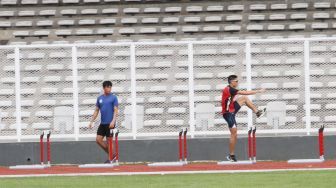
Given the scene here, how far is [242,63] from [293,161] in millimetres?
2462

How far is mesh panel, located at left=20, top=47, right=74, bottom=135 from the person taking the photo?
2577 cm

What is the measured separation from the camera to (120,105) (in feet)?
85.4

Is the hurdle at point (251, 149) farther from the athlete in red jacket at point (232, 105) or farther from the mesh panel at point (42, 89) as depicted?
the mesh panel at point (42, 89)

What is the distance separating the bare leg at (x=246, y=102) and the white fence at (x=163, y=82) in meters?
0.36

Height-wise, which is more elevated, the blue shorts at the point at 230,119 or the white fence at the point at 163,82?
the white fence at the point at 163,82

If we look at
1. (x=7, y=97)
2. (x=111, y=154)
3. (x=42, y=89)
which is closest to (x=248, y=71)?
(x=111, y=154)

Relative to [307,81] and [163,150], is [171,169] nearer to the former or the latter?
[163,150]

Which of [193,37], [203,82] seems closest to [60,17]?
[193,37]

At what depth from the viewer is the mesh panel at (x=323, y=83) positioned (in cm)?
2531

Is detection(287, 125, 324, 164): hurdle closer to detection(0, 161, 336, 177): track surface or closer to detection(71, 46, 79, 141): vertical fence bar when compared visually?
detection(0, 161, 336, 177): track surface

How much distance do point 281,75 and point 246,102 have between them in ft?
3.44

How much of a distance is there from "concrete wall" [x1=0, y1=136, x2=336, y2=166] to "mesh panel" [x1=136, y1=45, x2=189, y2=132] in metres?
0.59

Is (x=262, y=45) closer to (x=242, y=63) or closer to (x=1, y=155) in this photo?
(x=242, y=63)

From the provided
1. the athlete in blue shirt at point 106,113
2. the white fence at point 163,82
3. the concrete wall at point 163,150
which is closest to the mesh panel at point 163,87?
the white fence at point 163,82
